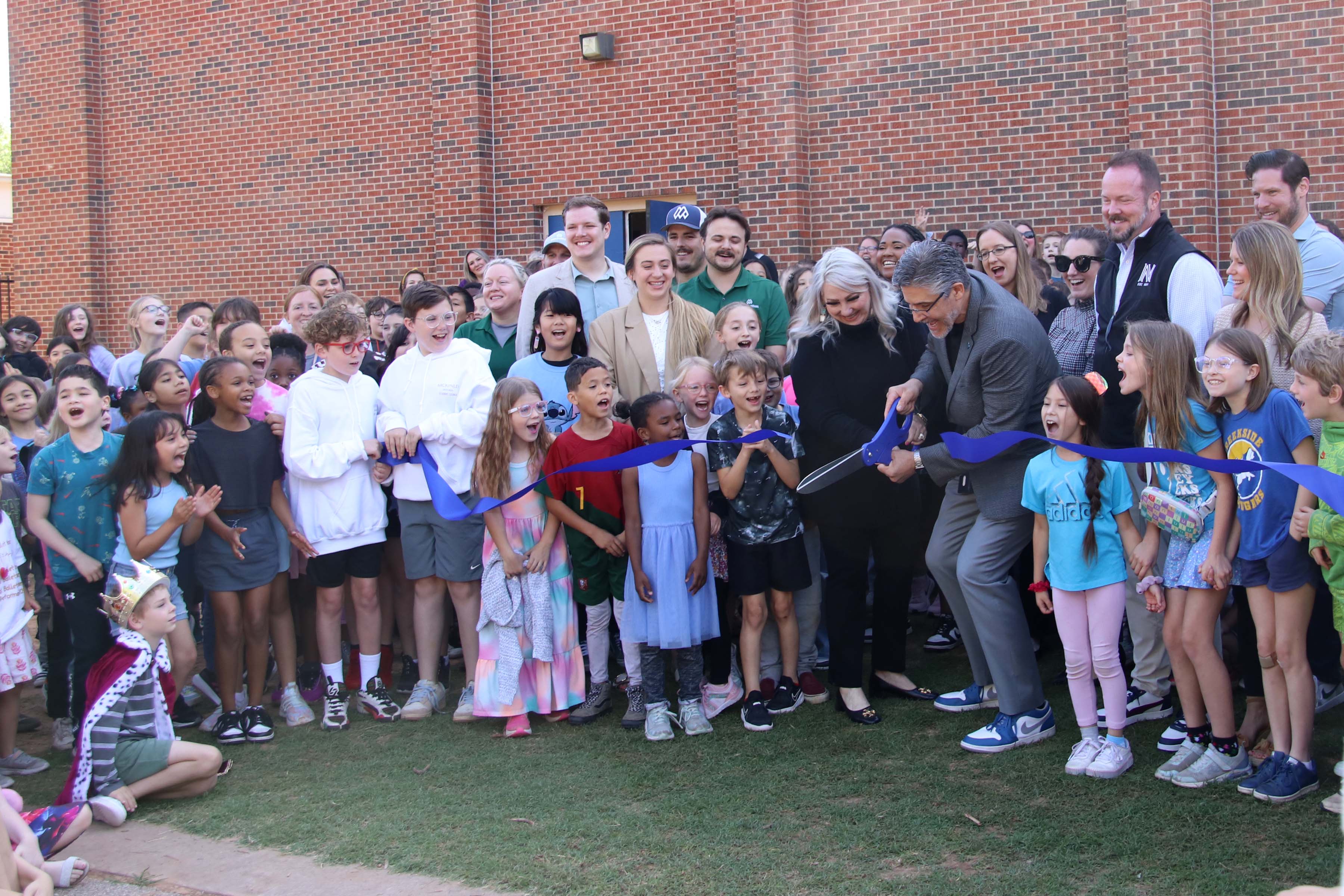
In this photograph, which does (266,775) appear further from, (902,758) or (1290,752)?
(1290,752)

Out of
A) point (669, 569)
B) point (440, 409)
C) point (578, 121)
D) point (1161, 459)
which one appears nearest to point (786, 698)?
point (669, 569)

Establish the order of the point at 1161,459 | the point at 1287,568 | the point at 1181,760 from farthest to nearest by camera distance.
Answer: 1. the point at 1181,760
2. the point at 1161,459
3. the point at 1287,568

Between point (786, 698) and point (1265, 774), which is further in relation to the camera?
point (786, 698)

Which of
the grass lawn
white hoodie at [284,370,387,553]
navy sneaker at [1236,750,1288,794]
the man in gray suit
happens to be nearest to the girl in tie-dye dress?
the grass lawn

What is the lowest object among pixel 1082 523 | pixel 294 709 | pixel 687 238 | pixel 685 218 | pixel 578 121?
pixel 294 709

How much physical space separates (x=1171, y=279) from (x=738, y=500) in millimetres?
2162

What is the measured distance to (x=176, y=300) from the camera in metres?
15.1

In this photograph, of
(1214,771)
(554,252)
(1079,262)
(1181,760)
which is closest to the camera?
(1214,771)

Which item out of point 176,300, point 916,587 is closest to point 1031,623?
point 916,587

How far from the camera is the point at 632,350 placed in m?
6.27

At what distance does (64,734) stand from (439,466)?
232 centimetres

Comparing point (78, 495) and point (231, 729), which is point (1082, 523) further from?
point (78, 495)

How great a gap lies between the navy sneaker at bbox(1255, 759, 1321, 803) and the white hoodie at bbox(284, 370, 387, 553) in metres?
4.18

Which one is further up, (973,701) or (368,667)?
(368,667)
